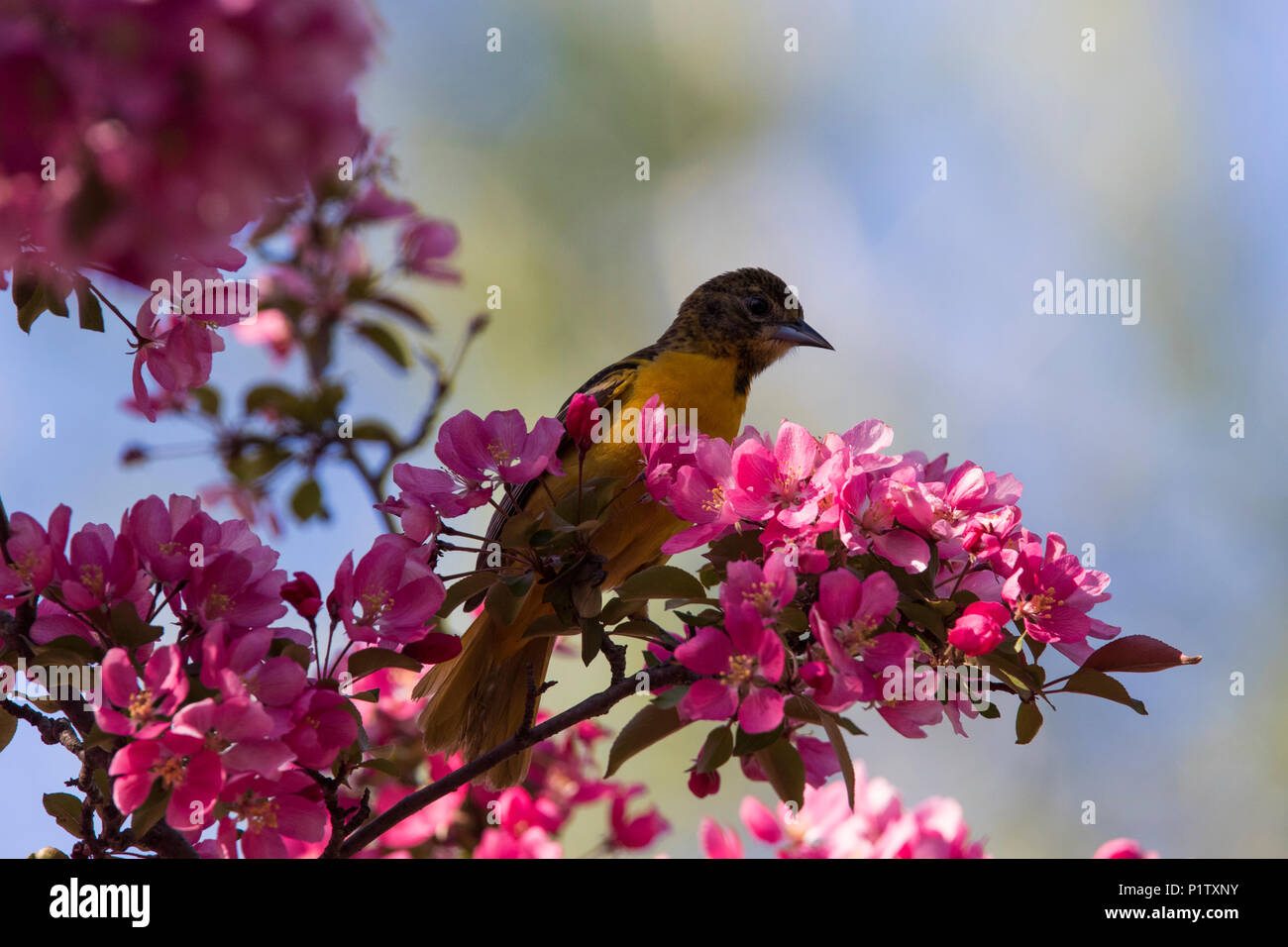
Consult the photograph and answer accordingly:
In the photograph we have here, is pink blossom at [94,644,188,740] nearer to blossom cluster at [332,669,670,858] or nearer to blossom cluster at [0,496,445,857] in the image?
blossom cluster at [0,496,445,857]

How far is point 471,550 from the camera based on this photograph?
7.48 feet

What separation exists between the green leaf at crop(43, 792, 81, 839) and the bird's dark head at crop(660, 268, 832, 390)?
9.62 ft

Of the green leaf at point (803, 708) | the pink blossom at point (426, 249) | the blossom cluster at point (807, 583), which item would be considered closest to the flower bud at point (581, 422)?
the blossom cluster at point (807, 583)

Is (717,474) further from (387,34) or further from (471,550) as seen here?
(387,34)

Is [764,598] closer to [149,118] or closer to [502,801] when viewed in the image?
[149,118]

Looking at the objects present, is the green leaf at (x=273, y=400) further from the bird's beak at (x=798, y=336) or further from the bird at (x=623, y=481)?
the bird's beak at (x=798, y=336)

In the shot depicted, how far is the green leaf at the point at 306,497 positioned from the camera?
384cm

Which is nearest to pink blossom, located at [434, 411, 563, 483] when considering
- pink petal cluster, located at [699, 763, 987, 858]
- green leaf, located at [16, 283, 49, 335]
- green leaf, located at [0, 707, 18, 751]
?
green leaf, located at [16, 283, 49, 335]

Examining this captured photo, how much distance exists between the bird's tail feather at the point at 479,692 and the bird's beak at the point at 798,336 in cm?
179

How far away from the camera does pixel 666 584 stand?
2.08 m

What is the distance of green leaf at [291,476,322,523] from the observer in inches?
151

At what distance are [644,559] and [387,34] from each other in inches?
103

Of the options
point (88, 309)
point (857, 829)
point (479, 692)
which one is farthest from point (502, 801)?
point (88, 309)

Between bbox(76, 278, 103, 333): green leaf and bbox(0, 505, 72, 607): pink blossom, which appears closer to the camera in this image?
bbox(0, 505, 72, 607): pink blossom
